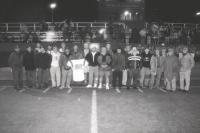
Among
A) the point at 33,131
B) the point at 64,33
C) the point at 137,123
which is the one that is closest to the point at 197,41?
the point at 64,33

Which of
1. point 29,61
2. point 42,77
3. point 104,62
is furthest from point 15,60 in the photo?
point 104,62

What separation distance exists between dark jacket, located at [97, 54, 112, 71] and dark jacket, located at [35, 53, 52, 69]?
2479mm

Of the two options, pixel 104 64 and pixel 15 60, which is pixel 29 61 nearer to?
pixel 15 60

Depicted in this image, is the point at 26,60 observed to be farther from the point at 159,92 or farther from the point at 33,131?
the point at 33,131

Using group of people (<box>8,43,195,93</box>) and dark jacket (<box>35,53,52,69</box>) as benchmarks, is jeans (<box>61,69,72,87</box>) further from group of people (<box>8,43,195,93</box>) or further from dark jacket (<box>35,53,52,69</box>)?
dark jacket (<box>35,53,52,69</box>)

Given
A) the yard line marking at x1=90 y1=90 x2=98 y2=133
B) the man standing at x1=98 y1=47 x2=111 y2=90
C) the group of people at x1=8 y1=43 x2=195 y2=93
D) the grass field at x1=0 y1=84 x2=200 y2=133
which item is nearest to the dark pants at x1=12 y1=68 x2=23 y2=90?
the group of people at x1=8 y1=43 x2=195 y2=93

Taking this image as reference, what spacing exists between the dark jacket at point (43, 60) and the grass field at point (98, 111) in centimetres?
138

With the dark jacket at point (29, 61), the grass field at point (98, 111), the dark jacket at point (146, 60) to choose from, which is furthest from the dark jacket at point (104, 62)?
the dark jacket at point (29, 61)

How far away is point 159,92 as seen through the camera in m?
14.2

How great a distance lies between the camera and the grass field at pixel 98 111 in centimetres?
812

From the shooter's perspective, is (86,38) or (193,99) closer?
(193,99)

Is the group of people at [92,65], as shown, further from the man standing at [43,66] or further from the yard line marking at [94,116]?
the yard line marking at [94,116]

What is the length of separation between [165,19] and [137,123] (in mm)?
40451

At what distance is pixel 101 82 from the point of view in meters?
15.6
